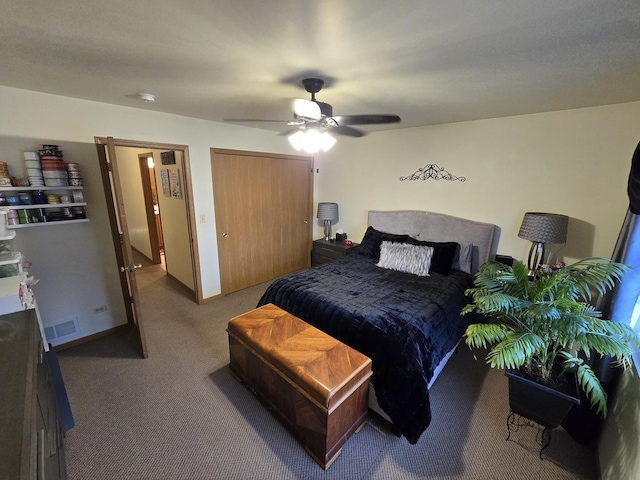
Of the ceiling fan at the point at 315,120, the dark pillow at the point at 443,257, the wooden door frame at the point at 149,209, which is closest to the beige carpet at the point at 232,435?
the dark pillow at the point at 443,257

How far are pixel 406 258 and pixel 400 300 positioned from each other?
0.83m

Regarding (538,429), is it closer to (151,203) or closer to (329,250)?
(329,250)

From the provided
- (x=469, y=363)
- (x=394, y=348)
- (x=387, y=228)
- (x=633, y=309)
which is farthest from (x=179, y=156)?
(x=633, y=309)

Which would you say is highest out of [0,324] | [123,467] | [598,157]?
[598,157]

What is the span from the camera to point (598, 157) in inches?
90.7

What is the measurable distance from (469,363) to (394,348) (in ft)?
4.10

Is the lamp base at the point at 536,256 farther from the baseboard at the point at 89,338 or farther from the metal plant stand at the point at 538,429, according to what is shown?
the baseboard at the point at 89,338

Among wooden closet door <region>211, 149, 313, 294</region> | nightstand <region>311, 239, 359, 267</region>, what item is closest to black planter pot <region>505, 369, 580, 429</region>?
nightstand <region>311, 239, 359, 267</region>

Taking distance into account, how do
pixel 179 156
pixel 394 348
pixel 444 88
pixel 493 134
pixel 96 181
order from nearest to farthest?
pixel 394 348 < pixel 444 88 < pixel 96 181 < pixel 493 134 < pixel 179 156

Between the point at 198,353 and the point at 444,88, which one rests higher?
the point at 444,88

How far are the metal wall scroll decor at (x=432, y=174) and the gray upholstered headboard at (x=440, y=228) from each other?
443 millimetres

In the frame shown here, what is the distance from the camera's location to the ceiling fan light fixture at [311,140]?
6.14 feet

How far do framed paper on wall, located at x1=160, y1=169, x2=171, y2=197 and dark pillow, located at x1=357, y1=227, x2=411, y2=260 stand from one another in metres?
2.84

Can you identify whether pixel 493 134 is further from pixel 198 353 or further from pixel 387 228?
pixel 198 353
